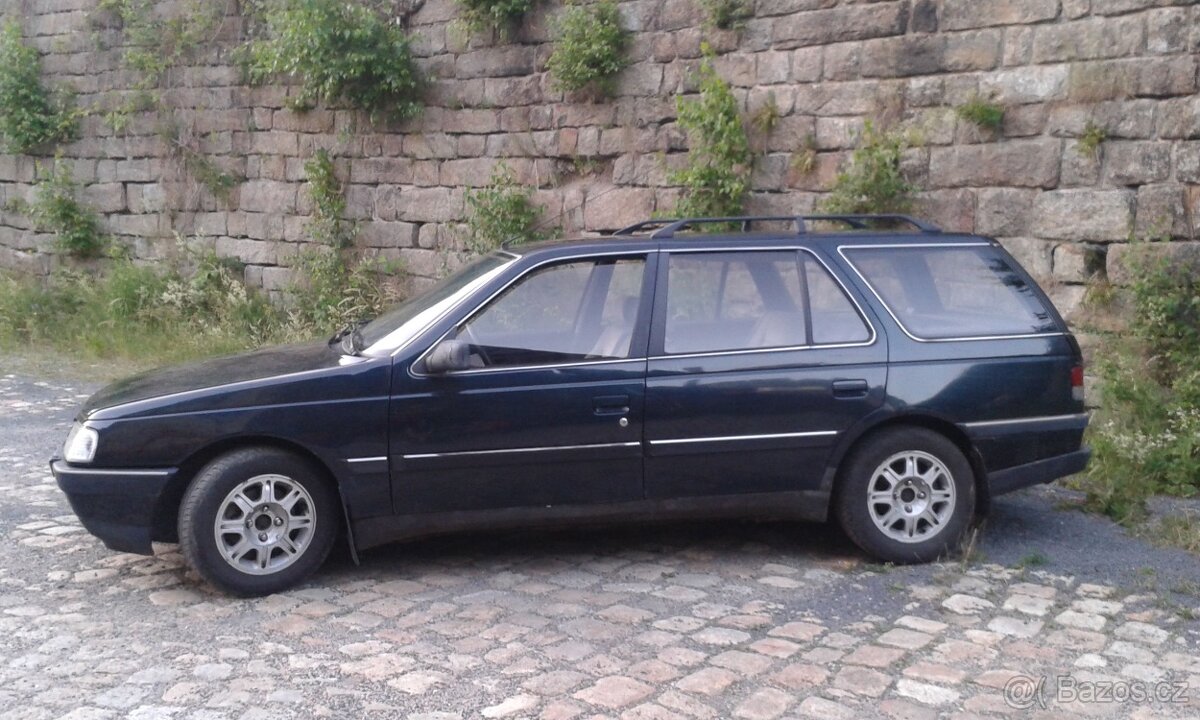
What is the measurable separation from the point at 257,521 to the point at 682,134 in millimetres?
5968

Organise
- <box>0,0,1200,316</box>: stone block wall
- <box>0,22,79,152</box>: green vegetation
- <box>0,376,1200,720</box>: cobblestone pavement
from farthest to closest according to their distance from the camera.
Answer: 1. <box>0,22,79,152</box>: green vegetation
2. <box>0,0,1200,316</box>: stone block wall
3. <box>0,376,1200,720</box>: cobblestone pavement

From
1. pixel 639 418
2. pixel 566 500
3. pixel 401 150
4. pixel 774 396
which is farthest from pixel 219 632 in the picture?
pixel 401 150

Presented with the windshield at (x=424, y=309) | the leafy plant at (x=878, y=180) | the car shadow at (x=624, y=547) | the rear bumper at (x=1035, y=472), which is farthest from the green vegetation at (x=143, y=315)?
the rear bumper at (x=1035, y=472)

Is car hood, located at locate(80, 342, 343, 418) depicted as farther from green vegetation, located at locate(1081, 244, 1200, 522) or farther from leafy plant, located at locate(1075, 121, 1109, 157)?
leafy plant, located at locate(1075, 121, 1109, 157)

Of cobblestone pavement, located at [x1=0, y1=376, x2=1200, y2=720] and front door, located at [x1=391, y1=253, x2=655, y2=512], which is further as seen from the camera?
front door, located at [x1=391, y1=253, x2=655, y2=512]

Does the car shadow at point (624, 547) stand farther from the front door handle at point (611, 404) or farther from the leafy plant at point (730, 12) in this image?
the leafy plant at point (730, 12)

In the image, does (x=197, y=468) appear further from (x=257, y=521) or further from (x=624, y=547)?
(x=624, y=547)

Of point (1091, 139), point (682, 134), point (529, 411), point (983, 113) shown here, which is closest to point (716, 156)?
point (682, 134)

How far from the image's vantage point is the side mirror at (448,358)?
5.78m

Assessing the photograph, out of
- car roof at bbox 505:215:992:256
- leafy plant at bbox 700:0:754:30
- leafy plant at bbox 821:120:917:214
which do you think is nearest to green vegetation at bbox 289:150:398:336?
leafy plant at bbox 700:0:754:30

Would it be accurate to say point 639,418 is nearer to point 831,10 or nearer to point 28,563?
point 28,563

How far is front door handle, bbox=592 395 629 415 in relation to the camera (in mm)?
5902

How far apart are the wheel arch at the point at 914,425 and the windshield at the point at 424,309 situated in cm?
180

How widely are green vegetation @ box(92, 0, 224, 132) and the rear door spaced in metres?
9.85
